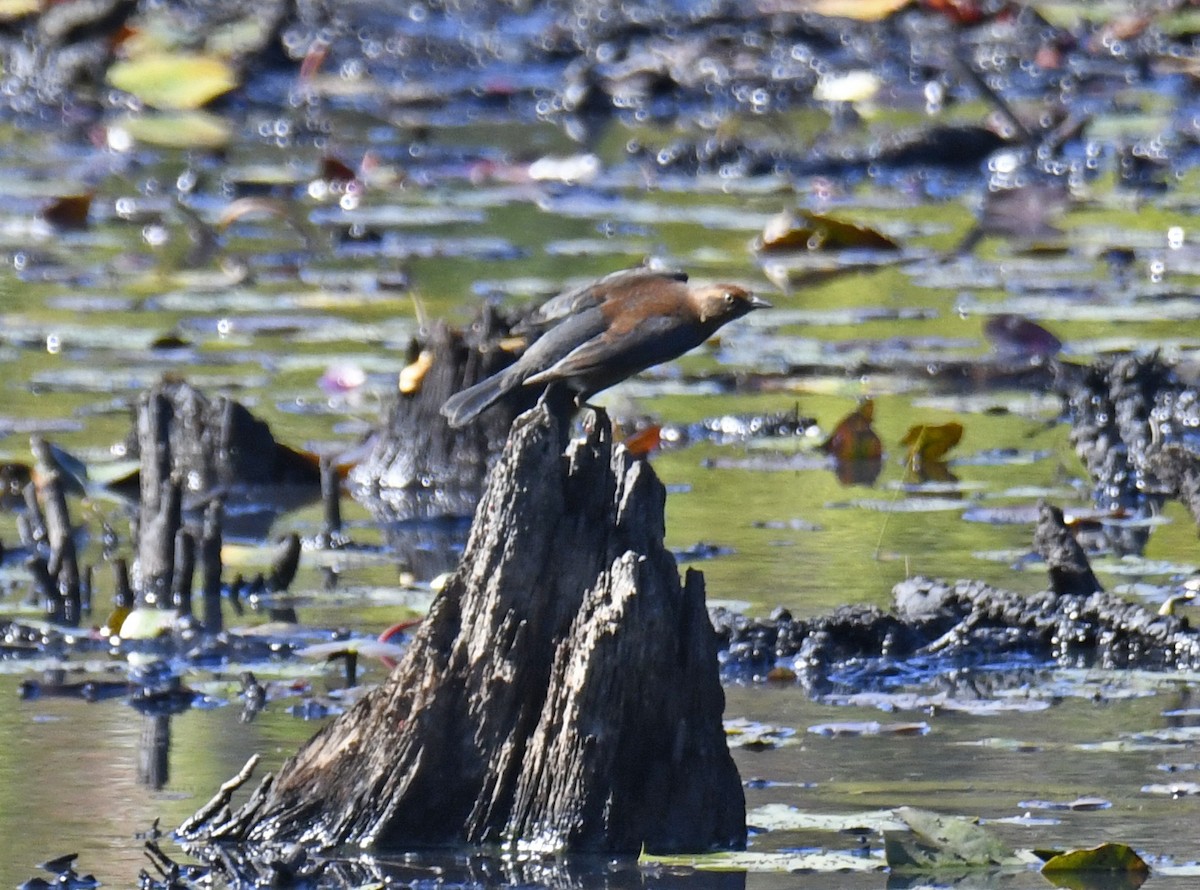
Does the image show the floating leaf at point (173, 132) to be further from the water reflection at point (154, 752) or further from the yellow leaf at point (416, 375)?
the water reflection at point (154, 752)

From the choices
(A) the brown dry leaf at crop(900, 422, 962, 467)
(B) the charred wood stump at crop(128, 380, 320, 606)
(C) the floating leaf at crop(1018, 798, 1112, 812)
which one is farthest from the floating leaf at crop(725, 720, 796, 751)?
(A) the brown dry leaf at crop(900, 422, 962, 467)

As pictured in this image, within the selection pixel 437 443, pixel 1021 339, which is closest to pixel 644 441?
pixel 437 443

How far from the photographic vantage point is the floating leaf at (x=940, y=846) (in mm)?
4539

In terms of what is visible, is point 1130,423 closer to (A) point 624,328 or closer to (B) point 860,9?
(A) point 624,328

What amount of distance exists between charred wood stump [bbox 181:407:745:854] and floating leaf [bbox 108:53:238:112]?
13.0 meters

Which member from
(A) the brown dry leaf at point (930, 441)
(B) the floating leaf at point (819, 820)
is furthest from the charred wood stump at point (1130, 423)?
(B) the floating leaf at point (819, 820)

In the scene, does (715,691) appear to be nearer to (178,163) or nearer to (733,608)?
(733,608)

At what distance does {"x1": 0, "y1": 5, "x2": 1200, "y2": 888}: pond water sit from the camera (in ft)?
17.0

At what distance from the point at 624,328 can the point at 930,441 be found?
2.89m

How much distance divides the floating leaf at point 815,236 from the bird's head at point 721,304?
606 centimetres

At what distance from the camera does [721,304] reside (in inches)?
214

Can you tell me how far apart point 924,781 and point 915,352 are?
16.0ft

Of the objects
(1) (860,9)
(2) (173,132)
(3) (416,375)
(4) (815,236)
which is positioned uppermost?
(1) (860,9)

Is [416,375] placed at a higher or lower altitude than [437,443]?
higher
